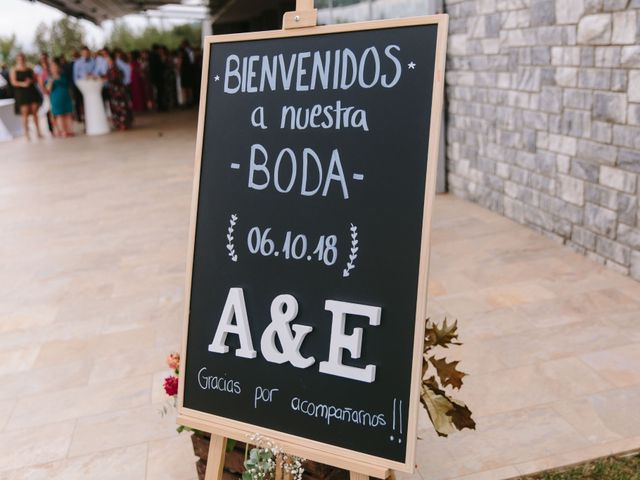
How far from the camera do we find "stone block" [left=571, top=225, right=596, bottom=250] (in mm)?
4051

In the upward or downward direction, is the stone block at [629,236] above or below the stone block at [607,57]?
below

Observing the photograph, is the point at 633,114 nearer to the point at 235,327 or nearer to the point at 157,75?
the point at 235,327

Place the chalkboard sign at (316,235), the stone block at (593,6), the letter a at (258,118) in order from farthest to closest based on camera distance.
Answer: the stone block at (593,6) < the letter a at (258,118) < the chalkboard sign at (316,235)

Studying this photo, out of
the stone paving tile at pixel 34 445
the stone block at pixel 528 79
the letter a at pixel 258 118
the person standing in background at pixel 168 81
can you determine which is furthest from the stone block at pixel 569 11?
the person standing in background at pixel 168 81

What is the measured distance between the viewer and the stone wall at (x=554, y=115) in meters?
3.68

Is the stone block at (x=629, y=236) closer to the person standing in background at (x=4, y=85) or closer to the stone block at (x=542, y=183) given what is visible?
the stone block at (x=542, y=183)

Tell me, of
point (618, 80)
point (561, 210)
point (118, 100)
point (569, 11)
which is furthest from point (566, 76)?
point (118, 100)

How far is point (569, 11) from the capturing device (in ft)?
13.1

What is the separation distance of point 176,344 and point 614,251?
2.60 m

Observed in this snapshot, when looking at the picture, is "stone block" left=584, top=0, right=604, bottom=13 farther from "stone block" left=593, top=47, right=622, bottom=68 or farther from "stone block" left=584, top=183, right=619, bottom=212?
"stone block" left=584, top=183, right=619, bottom=212

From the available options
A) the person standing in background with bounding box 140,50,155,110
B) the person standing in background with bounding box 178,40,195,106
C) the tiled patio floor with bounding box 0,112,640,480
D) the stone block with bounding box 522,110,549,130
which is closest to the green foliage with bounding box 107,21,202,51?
the person standing in background with bounding box 178,40,195,106

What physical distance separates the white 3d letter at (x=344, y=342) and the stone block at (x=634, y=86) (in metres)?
2.68

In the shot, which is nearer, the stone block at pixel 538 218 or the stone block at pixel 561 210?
the stone block at pixel 561 210

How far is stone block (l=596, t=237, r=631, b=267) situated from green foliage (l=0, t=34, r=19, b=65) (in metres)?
23.1
